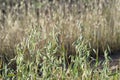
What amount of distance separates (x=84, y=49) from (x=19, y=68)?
426 millimetres

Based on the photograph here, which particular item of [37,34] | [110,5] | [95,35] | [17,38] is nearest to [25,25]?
[17,38]

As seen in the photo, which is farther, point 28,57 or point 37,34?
point 28,57

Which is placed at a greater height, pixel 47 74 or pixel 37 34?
pixel 37 34

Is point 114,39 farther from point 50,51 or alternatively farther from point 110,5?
point 50,51

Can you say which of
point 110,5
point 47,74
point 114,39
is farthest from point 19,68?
point 110,5

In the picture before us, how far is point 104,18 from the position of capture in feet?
13.1

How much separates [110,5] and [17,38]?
4.58ft

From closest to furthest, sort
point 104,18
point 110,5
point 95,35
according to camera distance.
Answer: point 95,35
point 104,18
point 110,5

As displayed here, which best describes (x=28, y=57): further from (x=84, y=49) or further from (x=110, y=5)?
(x=110, y=5)

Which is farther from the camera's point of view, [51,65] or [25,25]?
[25,25]

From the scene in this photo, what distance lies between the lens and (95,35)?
3.69 m

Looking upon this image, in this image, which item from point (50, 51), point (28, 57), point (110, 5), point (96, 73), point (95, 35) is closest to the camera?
point (50, 51)

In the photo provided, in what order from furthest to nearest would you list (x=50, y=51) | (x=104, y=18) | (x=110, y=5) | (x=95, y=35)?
1. (x=110, y=5)
2. (x=104, y=18)
3. (x=95, y=35)
4. (x=50, y=51)

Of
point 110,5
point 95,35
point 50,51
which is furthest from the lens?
point 110,5
